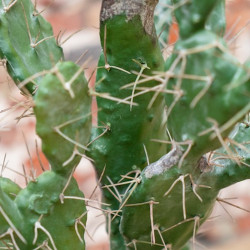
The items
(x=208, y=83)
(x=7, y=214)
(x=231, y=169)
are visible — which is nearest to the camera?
(x=208, y=83)

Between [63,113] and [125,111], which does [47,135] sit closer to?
[63,113]

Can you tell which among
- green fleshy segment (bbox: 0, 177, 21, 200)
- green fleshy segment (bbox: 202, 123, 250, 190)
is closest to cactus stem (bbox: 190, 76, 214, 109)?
green fleshy segment (bbox: 202, 123, 250, 190)

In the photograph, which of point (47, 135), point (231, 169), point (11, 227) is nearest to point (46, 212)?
point (11, 227)

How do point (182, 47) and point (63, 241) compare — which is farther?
point (63, 241)

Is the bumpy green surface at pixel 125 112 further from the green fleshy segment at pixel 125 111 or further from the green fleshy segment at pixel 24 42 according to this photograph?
the green fleshy segment at pixel 24 42

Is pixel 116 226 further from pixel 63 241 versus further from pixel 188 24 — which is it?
pixel 188 24

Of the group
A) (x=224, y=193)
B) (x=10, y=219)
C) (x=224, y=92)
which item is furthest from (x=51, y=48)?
(x=224, y=193)

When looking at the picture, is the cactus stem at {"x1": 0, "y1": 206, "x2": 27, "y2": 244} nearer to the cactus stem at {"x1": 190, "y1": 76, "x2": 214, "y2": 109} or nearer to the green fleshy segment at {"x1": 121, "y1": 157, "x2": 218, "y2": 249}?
the green fleshy segment at {"x1": 121, "y1": 157, "x2": 218, "y2": 249}
